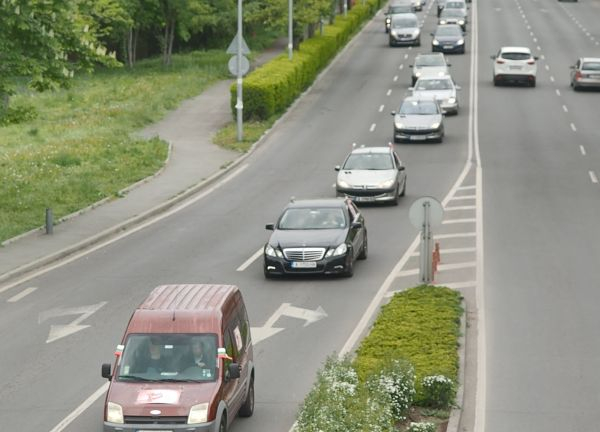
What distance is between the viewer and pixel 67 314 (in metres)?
24.9

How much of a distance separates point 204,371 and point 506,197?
2419 cm

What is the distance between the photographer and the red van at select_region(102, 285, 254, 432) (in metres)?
15.6

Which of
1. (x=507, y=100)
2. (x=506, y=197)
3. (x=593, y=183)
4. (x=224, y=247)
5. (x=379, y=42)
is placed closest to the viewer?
(x=224, y=247)

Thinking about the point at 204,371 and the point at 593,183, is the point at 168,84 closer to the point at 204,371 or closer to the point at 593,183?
the point at 593,183

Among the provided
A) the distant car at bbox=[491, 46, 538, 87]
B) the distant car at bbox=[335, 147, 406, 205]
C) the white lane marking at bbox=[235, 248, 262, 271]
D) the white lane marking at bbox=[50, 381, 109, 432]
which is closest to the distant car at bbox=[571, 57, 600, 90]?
the distant car at bbox=[491, 46, 538, 87]

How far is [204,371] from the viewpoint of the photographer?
1638 centimetres

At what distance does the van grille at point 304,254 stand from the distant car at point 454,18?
68.6 metres

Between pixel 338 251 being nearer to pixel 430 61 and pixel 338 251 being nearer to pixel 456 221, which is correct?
pixel 456 221

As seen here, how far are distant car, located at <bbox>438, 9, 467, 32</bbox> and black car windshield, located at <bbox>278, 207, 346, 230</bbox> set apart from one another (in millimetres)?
66757

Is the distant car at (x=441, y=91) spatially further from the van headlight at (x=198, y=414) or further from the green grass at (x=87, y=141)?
the van headlight at (x=198, y=414)

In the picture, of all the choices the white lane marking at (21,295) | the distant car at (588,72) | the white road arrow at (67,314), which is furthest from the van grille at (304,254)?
the distant car at (588,72)

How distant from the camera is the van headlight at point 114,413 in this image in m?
15.6

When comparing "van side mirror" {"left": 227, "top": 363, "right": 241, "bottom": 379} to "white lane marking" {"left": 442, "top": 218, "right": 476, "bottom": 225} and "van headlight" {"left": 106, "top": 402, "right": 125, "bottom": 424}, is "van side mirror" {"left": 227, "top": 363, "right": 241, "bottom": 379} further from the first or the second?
"white lane marking" {"left": 442, "top": 218, "right": 476, "bottom": 225}

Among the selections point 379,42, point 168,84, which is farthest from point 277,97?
point 379,42
